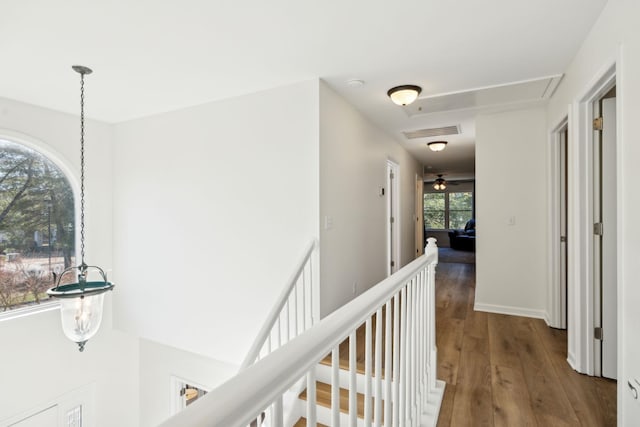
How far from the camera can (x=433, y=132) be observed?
14.8ft

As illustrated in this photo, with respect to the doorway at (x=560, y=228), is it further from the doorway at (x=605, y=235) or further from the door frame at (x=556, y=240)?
the doorway at (x=605, y=235)

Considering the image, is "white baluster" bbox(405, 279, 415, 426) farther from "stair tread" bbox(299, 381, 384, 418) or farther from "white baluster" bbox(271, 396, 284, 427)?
"white baluster" bbox(271, 396, 284, 427)

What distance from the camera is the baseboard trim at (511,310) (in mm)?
3475

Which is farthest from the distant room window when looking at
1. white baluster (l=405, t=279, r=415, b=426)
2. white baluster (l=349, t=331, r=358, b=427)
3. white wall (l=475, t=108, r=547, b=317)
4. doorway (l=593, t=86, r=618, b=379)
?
white baluster (l=349, t=331, r=358, b=427)

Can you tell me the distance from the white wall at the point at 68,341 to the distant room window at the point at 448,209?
32.3 ft

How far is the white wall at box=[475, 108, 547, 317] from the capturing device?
349cm

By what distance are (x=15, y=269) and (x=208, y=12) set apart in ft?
11.3

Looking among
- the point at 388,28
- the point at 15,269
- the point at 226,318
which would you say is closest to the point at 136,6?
the point at 388,28

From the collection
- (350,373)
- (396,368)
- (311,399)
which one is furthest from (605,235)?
(311,399)

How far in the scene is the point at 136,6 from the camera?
180 centimetres

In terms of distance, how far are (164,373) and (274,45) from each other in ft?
12.8

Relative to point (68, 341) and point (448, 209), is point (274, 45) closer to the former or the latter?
point (68, 341)

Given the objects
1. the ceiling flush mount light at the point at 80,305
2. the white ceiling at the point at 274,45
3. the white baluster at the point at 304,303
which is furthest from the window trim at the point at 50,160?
the white baluster at the point at 304,303

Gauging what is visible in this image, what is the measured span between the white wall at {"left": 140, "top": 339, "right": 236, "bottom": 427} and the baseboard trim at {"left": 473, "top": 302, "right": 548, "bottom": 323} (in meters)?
2.88
